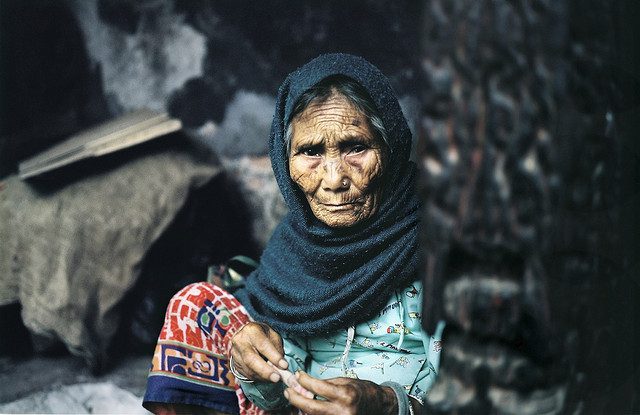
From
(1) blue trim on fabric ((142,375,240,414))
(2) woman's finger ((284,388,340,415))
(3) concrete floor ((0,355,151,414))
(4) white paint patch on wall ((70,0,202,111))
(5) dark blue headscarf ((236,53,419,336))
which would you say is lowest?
(3) concrete floor ((0,355,151,414))

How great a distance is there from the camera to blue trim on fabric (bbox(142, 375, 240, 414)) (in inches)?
79.7

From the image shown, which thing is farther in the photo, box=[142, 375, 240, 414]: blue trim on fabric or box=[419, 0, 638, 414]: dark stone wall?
box=[142, 375, 240, 414]: blue trim on fabric

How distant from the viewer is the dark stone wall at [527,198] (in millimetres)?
881

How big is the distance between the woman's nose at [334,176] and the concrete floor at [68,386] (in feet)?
4.29

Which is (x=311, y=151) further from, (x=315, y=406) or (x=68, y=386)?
(x=68, y=386)

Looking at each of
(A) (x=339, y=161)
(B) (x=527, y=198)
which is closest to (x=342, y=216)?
(A) (x=339, y=161)

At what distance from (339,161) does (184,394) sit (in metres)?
0.86

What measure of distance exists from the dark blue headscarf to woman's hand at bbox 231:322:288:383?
94 mm

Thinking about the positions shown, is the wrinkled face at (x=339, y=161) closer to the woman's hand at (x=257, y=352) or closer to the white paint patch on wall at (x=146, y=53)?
the woman's hand at (x=257, y=352)

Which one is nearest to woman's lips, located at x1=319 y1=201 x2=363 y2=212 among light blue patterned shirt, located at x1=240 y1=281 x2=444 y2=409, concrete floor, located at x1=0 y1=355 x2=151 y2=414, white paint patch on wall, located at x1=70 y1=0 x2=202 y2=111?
light blue patterned shirt, located at x1=240 y1=281 x2=444 y2=409

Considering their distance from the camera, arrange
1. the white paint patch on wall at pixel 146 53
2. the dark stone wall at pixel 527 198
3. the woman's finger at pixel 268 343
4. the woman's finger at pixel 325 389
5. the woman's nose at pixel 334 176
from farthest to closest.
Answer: the white paint patch on wall at pixel 146 53 → the woman's nose at pixel 334 176 → the woman's finger at pixel 268 343 → the woman's finger at pixel 325 389 → the dark stone wall at pixel 527 198

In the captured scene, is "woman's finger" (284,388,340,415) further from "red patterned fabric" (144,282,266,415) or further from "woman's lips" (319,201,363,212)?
"woman's lips" (319,201,363,212)

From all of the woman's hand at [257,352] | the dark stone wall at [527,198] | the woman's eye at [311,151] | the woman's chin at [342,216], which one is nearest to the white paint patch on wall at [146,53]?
the woman's eye at [311,151]

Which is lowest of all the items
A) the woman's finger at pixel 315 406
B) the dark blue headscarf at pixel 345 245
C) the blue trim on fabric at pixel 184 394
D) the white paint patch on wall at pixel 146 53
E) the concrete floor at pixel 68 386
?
the concrete floor at pixel 68 386
